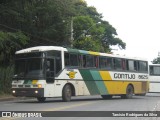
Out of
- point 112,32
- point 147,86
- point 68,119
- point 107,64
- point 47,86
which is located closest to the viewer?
point 68,119

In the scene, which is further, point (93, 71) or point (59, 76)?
point (93, 71)

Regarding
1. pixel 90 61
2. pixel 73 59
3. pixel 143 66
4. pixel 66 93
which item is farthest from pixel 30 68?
pixel 143 66

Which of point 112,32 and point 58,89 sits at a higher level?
point 112,32

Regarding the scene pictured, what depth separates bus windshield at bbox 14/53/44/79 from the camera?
23.0 meters

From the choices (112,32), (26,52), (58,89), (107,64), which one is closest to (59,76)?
(58,89)

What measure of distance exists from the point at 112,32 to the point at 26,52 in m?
59.3

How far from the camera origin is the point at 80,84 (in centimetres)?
2592

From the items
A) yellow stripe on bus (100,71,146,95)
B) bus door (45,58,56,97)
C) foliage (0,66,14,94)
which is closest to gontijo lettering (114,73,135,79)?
yellow stripe on bus (100,71,146,95)

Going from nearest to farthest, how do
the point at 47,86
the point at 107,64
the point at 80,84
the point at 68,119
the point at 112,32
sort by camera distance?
the point at 68,119
the point at 47,86
the point at 80,84
the point at 107,64
the point at 112,32

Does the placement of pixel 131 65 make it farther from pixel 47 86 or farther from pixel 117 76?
pixel 47 86

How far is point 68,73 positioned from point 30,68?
8.24 feet

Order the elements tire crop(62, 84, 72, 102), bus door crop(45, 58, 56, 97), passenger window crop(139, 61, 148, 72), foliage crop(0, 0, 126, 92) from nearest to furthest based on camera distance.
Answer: bus door crop(45, 58, 56, 97) → tire crop(62, 84, 72, 102) → foliage crop(0, 0, 126, 92) → passenger window crop(139, 61, 148, 72)

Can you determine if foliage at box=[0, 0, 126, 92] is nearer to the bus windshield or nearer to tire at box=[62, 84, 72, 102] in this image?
the bus windshield

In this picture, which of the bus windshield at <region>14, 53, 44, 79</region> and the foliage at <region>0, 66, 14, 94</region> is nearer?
the bus windshield at <region>14, 53, 44, 79</region>
